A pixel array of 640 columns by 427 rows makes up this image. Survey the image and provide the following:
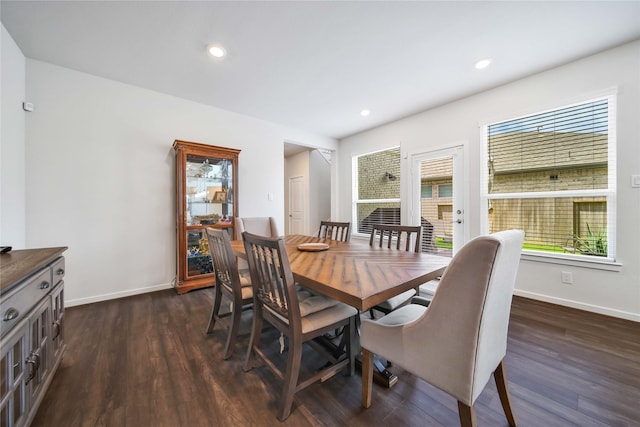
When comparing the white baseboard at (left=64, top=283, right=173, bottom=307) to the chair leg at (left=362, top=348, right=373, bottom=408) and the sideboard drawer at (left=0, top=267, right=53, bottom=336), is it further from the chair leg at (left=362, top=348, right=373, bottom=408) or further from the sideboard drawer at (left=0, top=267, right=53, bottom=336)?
the chair leg at (left=362, top=348, right=373, bottom=408)

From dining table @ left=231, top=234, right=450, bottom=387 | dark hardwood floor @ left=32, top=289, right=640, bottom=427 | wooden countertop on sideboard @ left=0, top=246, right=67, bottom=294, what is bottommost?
dark hardwood floor @ left=32, top=289, right=640, bottom=427

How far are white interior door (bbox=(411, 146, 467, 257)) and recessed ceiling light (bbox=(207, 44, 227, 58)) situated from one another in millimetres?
3047

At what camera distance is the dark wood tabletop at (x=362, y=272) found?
1062mm

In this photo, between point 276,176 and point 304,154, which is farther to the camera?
point 304,154

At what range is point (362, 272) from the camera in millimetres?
1354

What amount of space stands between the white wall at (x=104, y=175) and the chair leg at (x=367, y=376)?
2925mm

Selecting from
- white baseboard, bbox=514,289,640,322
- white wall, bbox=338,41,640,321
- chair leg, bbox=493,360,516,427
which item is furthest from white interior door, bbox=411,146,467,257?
chair leg, bbox=493,360,516,427

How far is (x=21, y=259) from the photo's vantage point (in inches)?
50.1

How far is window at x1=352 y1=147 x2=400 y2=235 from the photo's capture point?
4.34 metres

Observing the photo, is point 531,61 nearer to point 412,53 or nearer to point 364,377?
point 412,53

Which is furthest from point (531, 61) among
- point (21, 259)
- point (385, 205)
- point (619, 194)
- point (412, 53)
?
point (21, 259)

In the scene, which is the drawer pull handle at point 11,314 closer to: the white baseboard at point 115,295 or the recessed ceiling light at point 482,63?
the white baseboard at point 115,295

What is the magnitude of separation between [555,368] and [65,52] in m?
4.88

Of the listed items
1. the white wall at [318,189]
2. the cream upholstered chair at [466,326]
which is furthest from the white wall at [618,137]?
the white wall at [318,189]
